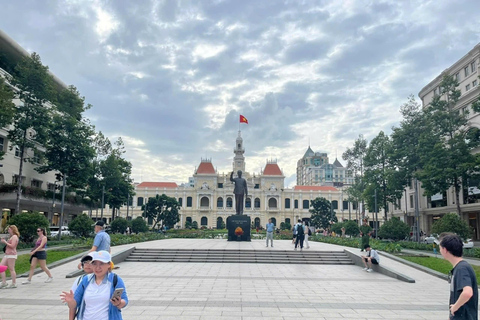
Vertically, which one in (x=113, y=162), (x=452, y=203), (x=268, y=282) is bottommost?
(x=268, y=282)

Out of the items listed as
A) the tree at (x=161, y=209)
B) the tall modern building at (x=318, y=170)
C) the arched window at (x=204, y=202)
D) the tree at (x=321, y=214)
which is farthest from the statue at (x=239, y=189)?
the tall modern building at (x=318, y=170)

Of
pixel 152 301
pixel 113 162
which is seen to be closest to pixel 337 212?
pixel 113 162

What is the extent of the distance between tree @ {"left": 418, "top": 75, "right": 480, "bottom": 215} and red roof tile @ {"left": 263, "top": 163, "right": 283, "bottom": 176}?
5600cm

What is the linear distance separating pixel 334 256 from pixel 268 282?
268 inches

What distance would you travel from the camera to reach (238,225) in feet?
83.2

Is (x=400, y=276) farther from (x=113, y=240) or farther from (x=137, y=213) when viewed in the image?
(x=137, y=213)

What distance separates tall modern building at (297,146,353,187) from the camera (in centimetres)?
13825

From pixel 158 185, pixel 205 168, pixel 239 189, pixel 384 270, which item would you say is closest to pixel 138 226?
pixel 239 189

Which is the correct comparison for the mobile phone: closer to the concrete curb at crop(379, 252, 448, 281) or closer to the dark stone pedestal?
the concrete curb at crop(379, 252, 448, 281)

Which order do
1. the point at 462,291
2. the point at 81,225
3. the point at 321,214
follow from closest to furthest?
the point at 462,291 → the point at 81,225 → the point at 321,214

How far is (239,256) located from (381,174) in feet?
83.9

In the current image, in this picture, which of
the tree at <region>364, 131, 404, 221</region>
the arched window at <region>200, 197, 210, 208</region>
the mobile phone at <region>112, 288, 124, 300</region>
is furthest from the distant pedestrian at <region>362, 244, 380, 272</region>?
the arched window at <region>200, 197, 210, 208</region>

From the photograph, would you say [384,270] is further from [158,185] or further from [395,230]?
[158,185]

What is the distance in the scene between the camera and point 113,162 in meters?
41.5
